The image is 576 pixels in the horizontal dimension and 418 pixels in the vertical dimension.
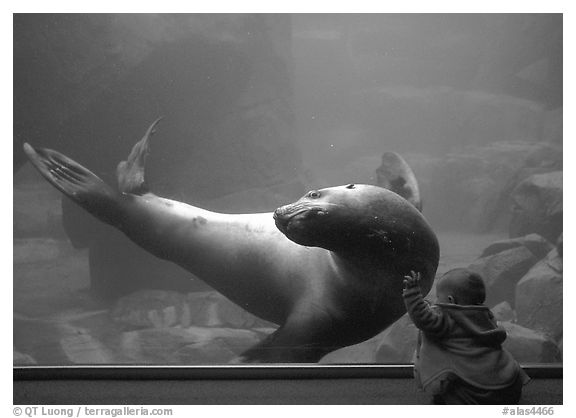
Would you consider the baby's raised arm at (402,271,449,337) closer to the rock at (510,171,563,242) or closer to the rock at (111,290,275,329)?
the rock at (111,290,275,329)

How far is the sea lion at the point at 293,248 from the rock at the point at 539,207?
128 centimetres

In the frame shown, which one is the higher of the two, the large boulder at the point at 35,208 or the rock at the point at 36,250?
the large boulder at the point at 35,208

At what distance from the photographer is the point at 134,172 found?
330cm

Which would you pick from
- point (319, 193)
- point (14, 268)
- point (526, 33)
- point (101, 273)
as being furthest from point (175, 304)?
point (526, 33)

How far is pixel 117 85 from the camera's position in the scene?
11.8ft

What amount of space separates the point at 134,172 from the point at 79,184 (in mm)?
311

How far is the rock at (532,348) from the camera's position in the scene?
3.10 metres

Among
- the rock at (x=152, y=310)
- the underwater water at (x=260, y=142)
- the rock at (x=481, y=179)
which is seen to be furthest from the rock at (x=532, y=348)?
the rock at (x=152, y=310)

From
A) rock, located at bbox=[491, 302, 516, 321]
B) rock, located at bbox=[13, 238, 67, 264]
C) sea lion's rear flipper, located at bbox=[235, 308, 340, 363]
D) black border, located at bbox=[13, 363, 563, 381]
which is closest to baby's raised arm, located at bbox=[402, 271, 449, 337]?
sea lion's rear flipper, located at bbox=[235, 308, 340, 363]

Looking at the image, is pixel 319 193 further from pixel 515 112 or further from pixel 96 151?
pixel 515 112

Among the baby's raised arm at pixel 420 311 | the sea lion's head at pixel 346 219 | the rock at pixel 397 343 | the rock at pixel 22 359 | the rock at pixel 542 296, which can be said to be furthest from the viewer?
the rock at pixel 542 296

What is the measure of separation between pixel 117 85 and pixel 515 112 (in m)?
2.59

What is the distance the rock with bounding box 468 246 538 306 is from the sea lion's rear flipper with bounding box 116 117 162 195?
2.08m

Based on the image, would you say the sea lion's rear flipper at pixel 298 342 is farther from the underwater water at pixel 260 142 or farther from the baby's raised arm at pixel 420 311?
the baby's raised arm at pixel 420 311
